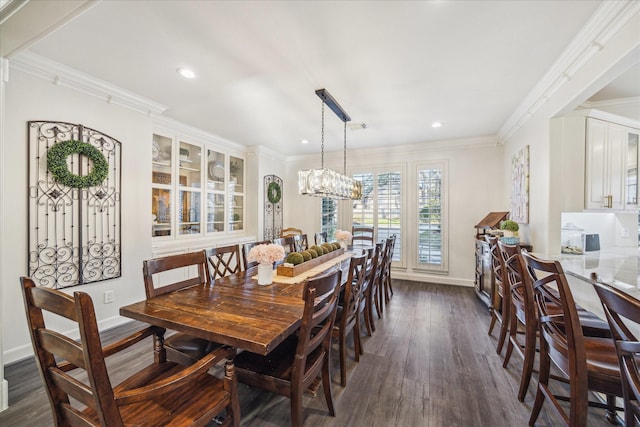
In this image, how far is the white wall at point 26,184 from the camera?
7.23 feet

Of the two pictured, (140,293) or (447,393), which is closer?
(447,393)

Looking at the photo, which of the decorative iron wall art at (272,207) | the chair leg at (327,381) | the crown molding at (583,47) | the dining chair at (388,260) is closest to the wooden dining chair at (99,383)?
the chair leg at (327,381)

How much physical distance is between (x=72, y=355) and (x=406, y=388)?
2.08m

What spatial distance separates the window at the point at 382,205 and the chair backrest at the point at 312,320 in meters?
3.86

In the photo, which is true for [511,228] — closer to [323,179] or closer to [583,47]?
[583,47]

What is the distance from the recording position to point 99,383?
85cm

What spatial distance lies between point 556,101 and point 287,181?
4.86 meters

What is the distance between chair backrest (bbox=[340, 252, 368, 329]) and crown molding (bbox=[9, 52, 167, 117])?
10.3ft

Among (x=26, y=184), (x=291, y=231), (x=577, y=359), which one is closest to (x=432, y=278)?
(x=291, y=231)

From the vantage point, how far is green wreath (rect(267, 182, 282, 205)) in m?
5.49

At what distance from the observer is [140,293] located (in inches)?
125

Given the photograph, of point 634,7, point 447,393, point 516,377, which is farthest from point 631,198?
point 447,393

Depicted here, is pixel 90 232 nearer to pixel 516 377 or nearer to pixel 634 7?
pixel 516 377

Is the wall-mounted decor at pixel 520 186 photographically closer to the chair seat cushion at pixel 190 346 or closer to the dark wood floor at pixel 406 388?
the dark wood floor at pixel 406 388
